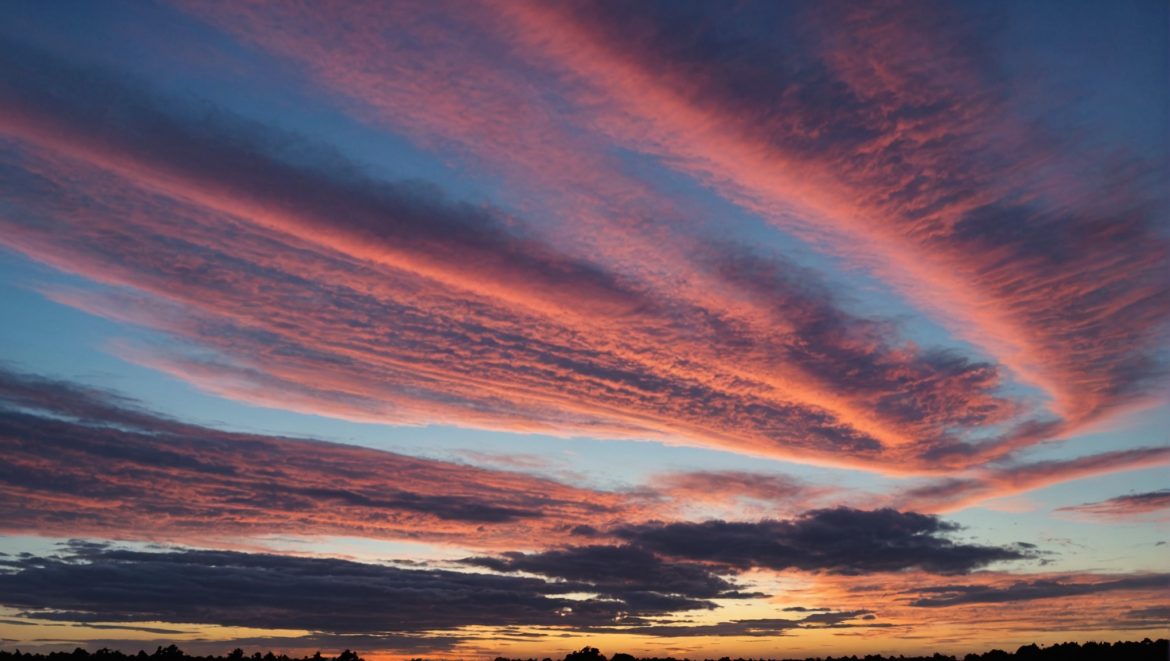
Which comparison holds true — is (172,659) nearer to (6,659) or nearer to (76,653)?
(76,653)

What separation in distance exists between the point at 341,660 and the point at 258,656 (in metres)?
24.9

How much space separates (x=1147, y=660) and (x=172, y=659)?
187 m

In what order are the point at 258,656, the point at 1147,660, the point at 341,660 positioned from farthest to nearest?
the point at 258,656, the point at 341,660, the point at 1147,660

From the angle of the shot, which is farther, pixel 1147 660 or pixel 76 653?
pixel 76 653

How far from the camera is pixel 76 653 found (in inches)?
7648

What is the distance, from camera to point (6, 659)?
191125 mm

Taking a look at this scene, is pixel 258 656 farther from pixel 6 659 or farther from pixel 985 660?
pixel 985 660

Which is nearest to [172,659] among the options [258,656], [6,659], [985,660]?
[258,656]

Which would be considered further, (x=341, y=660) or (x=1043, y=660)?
(x=341, y=660)

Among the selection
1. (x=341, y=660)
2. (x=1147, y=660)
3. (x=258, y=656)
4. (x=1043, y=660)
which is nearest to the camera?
(x=1147, y=660)

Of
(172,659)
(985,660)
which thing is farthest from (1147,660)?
(172,659)

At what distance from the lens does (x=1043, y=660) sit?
161875 mm

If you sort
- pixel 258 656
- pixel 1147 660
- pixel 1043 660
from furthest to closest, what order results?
pixel 258 656 < pixel 1043 660 < pixel 1147 660

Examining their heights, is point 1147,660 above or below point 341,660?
above
